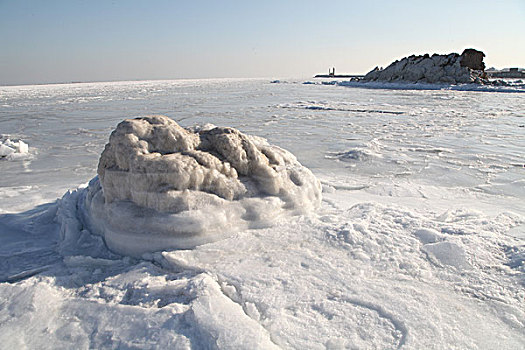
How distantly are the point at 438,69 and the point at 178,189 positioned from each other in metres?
32.8

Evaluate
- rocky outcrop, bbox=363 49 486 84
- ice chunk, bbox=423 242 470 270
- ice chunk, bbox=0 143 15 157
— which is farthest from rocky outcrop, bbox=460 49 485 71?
ice chunk, bbox=0 143 15 157

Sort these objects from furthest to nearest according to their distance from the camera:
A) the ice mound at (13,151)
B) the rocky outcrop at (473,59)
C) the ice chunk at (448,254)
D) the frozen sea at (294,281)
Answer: the rocky outcrop at (473,59) < the ice mound at (13,151) < the ice chunk at (448,254) < the frozen sea at (294,281)

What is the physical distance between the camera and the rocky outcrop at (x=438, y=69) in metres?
27.3

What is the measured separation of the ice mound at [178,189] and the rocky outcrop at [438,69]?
99.1 feet

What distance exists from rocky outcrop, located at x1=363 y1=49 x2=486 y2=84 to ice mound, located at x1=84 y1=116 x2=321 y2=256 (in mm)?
30207

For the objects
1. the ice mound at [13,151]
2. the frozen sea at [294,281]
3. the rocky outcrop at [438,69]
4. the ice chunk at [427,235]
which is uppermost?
Answer: the rocky outcrop at [438,69]

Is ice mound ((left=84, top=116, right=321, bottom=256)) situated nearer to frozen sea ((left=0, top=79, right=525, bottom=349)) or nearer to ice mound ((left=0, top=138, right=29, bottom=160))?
frozen sea ((left=0, top=79, right=525, bottom=349))

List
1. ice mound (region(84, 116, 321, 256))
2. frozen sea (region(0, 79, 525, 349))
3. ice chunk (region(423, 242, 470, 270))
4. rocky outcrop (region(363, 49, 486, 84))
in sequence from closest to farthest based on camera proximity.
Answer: frozen sea (region(0, 79, 525, 349))
ice chunk (region(423, 242, 470, 270))
ice mound (region(84, 116, 321, 256))
rocky outcrop (region(363, 49, 486, 84))

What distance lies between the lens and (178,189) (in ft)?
6.47

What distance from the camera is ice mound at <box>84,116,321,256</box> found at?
1.89m

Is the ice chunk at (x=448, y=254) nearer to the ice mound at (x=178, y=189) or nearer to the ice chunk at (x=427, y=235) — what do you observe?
the ice chunk at (x=427, y=235)

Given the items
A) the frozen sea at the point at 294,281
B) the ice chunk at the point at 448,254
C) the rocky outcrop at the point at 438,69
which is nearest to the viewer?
the frozen sea at the point at 294,281

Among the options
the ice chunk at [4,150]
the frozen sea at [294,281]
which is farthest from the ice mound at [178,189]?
the ice chunk at [4,150]

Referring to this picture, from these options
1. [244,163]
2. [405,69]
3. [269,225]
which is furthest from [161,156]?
[405,69]
